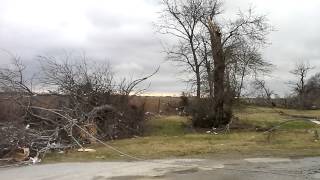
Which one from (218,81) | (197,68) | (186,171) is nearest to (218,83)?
(218,81)

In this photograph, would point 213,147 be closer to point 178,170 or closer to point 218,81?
point 178,170

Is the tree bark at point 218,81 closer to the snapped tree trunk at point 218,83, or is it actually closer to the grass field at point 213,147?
the snapped tree trunk at point 218,83

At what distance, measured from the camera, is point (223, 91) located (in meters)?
31.7

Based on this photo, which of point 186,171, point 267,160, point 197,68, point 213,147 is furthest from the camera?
point 197,68

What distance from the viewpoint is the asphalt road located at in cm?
1410

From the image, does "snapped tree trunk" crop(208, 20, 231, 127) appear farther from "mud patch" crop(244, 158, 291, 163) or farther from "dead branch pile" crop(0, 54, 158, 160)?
"mud patch" crop(244, 158, 291, 163)

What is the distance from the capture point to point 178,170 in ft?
49.4

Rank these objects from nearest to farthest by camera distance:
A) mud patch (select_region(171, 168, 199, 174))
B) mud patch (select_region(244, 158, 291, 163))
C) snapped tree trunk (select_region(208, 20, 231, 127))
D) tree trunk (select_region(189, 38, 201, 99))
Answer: mud patch (select_region(171, 168, 199, 174)) < mud patch (select_region(244, 158, 291, 163)) < snapped tree trunk (select_region(208, 20, 231, 127)) < tree trunk (select_region(189, 38, 201, 99))

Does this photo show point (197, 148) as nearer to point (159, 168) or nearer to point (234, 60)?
point (159, 168)

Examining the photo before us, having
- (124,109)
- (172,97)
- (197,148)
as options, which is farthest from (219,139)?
(172,97)

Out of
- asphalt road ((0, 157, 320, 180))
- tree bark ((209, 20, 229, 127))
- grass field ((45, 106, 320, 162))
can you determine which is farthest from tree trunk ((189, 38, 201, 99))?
asphalt road ((0, 157, 320, 180))

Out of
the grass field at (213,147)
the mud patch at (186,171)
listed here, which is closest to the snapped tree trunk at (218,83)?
the grass field at (213,147)

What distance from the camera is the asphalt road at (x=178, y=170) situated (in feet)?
46.3

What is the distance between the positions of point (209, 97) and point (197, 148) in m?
12.2
